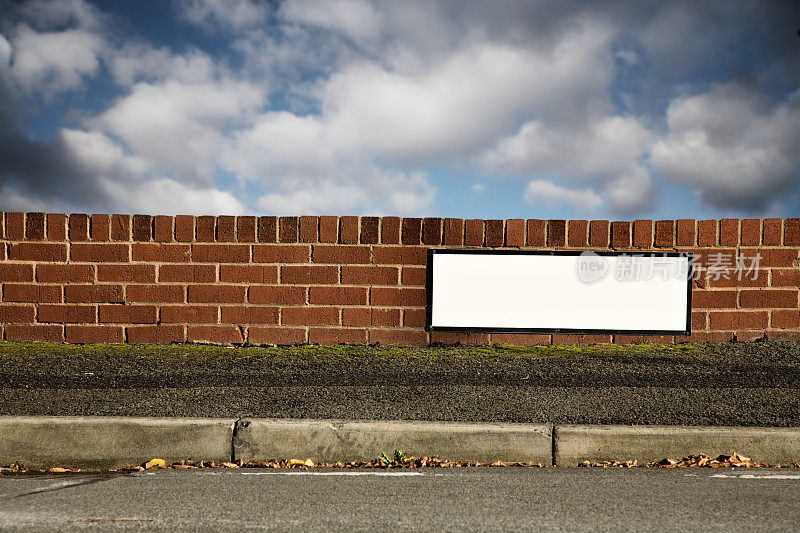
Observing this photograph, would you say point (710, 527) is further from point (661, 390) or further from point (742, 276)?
point (742, 276)

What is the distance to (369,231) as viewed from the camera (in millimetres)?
6457

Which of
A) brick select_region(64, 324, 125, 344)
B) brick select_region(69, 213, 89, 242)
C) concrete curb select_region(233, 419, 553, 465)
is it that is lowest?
concrete curb select_region(233, 419, 553, 465)

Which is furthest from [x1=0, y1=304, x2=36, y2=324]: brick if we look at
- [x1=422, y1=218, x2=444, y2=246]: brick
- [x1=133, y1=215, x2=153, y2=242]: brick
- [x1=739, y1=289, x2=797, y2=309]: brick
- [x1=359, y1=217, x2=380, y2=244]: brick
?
[x1=739, y1=289, x2=797, y2=309]: brick

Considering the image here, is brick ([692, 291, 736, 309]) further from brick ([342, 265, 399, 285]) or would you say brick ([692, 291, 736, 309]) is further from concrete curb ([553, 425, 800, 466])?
brick ([342, 265, 399, 285])

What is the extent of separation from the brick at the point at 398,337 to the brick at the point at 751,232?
3882mm

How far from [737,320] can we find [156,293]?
21.8ft

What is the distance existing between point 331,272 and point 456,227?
149cm

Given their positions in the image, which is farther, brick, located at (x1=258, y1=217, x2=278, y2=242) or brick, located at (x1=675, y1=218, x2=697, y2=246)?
brick, located at (x1=675, y1=218, x2=697, y2=246)

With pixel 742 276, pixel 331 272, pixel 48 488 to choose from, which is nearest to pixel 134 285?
pixel 331 272

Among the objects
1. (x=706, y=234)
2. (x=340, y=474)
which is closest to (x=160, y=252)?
(x=340, y=474)

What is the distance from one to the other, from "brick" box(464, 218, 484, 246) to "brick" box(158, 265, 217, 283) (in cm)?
283

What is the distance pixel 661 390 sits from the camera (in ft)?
16.3

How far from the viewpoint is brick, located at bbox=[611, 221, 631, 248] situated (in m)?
6.63

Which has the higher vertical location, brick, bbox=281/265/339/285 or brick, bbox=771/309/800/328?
brick, bbox=281/265/339/285
